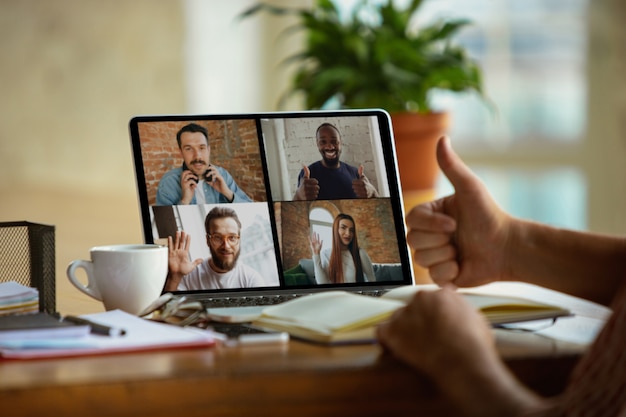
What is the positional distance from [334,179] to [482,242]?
201 millimetres

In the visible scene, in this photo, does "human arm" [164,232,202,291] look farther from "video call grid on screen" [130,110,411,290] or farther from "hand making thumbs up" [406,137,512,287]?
"hand making thumbs up" [406,137,512,287]

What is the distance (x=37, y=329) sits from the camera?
0.79 metres

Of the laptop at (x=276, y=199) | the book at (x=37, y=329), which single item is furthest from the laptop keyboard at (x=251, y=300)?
the book at (x=37, y=329)

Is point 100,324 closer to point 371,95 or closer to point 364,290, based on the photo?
point 364,290

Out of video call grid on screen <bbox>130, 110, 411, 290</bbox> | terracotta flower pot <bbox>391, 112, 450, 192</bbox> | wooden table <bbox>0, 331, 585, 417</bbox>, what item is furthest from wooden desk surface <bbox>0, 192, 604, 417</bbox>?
terracotta flower pot <bbox>391, 112, 450, 192</bbox>

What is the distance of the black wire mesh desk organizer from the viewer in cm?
95

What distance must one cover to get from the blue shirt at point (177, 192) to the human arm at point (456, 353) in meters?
0.37

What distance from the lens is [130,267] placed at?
963 mm

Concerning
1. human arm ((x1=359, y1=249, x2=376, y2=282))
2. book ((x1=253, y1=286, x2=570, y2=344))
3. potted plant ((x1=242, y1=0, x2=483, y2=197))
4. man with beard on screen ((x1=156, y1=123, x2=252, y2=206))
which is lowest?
book ((x1=253, y1=286, x2=570, y2=344))

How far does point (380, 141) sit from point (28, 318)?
504 millimetres

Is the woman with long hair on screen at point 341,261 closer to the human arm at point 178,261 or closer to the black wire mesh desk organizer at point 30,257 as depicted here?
the human arm at point 178,261

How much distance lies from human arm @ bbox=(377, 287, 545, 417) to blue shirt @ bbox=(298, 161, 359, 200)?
0.35m

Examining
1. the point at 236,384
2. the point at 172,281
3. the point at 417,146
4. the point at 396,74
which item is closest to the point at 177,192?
the point at 172,281

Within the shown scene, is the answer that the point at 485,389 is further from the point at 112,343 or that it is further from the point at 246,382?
the point at 112,343
